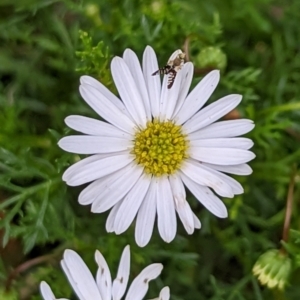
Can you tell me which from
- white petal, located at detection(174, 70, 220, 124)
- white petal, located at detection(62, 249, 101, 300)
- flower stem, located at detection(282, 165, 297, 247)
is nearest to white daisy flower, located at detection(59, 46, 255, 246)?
white petal, located at detection(174, 70, 220, 124)

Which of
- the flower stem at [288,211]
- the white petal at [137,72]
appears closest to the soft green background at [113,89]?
the flower stem at [288,211]

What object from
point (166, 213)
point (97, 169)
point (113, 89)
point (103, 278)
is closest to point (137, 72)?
point (113, 89)

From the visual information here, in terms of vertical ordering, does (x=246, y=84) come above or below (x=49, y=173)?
above

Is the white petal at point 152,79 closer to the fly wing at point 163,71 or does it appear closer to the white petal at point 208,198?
the fly wing at point 163,71

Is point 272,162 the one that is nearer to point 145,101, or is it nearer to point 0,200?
point 145,101

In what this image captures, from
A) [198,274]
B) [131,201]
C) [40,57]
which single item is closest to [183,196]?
[131,201]

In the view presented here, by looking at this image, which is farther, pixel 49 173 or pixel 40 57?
pixel 40 57

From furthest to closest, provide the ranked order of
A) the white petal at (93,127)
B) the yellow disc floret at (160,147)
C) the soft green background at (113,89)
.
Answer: the soft green background at (113,89) → the yellow disc floret at (160,147) → the white petal at (93,127)
